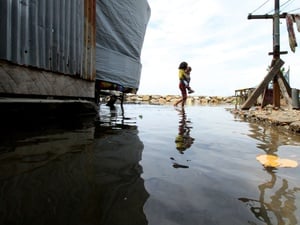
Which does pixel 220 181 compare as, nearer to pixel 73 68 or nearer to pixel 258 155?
pixel 258 155

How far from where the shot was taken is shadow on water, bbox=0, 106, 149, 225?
129 centimetres

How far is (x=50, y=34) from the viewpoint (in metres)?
4.50

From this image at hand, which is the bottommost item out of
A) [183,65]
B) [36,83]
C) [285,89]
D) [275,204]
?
[275,204]

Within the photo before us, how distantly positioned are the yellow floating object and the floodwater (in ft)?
0.24

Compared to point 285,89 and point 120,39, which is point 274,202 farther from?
point 285,89

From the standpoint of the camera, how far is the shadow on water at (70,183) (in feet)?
4.22

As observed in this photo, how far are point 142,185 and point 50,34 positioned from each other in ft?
12.0

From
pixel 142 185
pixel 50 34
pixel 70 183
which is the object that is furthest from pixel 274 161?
pixel 50 34

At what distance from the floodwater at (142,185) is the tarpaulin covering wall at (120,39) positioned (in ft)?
13.2

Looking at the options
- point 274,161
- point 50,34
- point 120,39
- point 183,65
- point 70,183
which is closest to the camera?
point 70,183

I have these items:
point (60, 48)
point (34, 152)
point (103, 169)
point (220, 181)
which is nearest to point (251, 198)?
point (220, 181)

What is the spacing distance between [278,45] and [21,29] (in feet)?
25.4

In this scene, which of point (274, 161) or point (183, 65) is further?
point (183, 65)

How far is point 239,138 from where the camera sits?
3.69m
